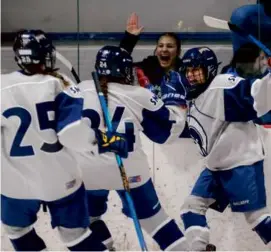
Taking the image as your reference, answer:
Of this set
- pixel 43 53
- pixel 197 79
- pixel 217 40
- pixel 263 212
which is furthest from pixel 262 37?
pixel 43 53

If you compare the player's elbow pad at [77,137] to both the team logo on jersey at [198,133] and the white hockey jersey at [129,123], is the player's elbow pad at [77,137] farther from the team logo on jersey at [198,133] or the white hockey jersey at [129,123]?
the team logo on jersey at [198,133]

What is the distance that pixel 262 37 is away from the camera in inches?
110

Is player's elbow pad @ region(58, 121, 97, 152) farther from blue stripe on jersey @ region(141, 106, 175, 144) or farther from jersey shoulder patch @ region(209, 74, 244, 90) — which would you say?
jersey shoulder patch @ region(209, 74, 244, 90)

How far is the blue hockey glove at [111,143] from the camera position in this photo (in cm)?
200

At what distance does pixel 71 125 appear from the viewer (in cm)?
192

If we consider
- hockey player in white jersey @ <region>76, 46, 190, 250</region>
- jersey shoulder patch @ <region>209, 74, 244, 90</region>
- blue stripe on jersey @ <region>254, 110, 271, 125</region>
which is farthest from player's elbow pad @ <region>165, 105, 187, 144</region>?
blue stripe on jersey @ <region>254, 110, 271, 125</region>

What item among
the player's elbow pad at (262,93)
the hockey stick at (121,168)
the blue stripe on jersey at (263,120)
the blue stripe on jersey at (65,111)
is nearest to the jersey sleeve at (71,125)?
the blue stripe on jersey at (65,111)

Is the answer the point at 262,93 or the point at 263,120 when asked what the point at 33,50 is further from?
the point at 263,120

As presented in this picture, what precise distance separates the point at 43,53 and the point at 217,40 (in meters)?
1.23

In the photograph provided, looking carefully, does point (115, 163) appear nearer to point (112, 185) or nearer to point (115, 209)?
point (112, 185)

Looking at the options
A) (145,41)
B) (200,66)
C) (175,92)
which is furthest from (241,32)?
(145,41)

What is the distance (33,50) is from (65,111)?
203mm

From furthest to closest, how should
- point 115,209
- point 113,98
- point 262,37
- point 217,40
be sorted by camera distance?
1. point 217,40
2. point 262,37
3. point 115,209
4. point 113,98

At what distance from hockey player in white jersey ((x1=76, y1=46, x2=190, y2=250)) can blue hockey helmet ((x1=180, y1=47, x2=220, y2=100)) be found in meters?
0.06
